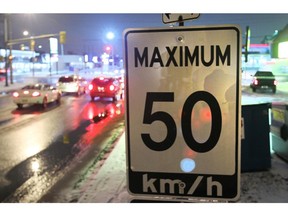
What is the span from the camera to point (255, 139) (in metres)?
7.53

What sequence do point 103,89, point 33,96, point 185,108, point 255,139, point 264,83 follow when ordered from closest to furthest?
point 185,108 → point 255,139 → point 33,96 → point 103,89 → point 264,83

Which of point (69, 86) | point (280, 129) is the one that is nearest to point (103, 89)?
point (69, 86)

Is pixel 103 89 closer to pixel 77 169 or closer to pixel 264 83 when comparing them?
pixel 264 83

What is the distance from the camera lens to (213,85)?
6.79 ft

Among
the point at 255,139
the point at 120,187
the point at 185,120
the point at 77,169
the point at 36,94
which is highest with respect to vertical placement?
the point at 185,120

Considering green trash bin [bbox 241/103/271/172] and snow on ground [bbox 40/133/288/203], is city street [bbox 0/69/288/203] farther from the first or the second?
green trash bin [bbox 241/103/271/172]

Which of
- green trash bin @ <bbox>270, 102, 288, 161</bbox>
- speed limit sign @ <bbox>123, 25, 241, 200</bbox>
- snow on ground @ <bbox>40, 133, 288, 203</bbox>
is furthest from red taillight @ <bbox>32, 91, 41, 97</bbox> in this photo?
speed limit sign @ <bbox>123, 25, 241, 200</bbox>

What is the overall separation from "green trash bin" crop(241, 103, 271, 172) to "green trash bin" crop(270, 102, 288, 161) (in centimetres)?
85

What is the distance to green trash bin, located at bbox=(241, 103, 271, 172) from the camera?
294 inches

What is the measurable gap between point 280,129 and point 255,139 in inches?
46.9

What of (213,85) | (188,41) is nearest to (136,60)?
(188,41)

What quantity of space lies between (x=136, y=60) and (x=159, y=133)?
43cm

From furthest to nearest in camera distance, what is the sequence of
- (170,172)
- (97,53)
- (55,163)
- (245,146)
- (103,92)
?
1. (97,53)
2. (103,92)
3. (55,163)
4. (245,146)
5. (170,172)

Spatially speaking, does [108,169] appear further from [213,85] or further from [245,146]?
[213,85]
